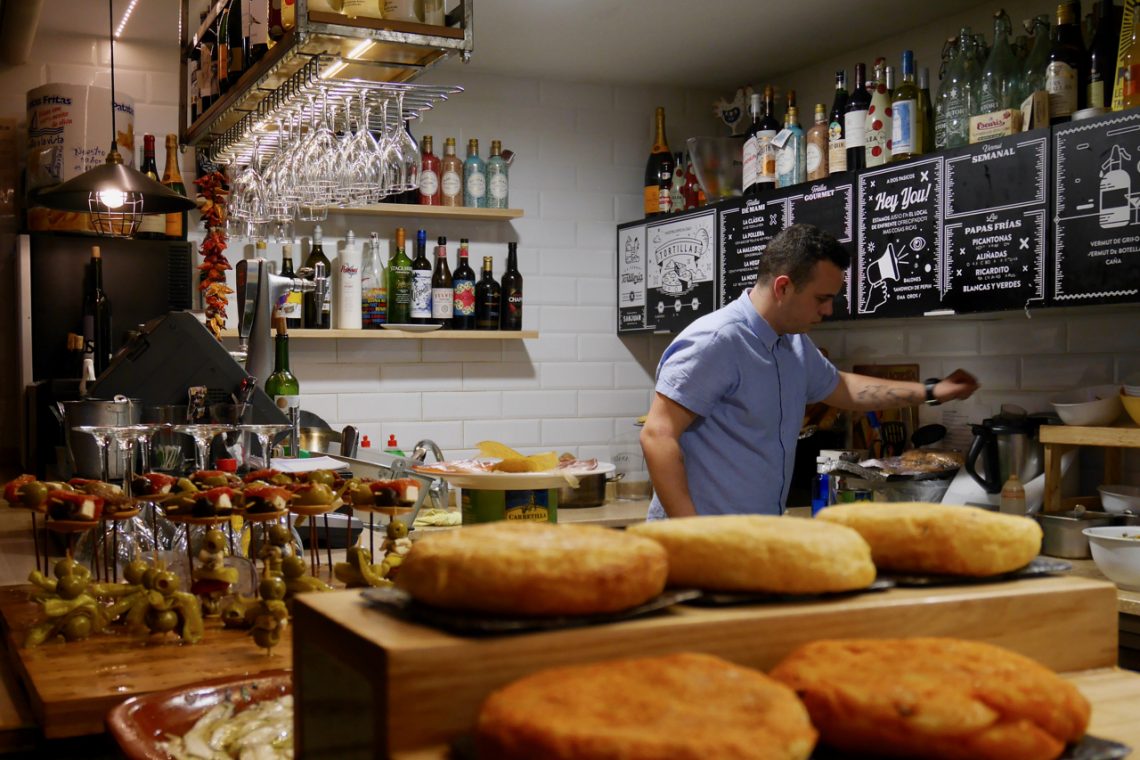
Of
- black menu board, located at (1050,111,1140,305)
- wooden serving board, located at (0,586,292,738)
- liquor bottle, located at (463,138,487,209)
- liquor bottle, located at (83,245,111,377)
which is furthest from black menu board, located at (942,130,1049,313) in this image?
liquor bottle, located at (83,245,111,377)

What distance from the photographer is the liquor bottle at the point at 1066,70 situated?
327 cm

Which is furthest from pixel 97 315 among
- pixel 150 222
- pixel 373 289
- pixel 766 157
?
pixel 766 157

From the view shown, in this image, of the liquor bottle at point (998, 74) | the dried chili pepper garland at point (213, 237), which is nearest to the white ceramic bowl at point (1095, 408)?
the liquor bottle at point (998, 74)

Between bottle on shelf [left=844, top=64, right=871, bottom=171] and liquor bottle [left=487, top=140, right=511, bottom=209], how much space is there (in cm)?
160

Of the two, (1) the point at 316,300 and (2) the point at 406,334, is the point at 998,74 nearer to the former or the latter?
(2) the point at 406,334

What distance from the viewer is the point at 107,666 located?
1611mm

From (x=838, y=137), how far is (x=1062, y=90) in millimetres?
979

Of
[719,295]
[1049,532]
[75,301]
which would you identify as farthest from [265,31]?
[1049,532]

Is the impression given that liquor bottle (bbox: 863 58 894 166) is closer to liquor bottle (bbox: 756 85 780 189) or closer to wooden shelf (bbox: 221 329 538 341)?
liquor bottle (bbox: 756 85 780 189)

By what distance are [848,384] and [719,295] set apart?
1.40m

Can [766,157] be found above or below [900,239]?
above

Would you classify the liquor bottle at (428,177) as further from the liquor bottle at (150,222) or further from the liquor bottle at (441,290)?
the liquor bottle at (150,222)

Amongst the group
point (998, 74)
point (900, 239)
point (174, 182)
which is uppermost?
point (998, 74)

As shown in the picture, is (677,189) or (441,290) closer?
(441,290)
